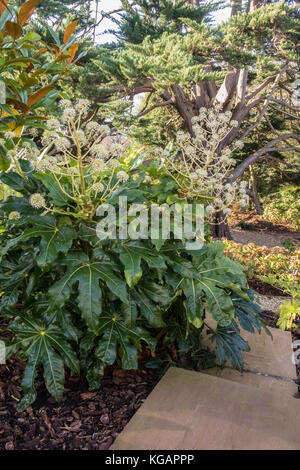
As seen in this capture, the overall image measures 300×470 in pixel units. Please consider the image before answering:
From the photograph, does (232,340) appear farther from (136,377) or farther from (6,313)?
(6,313)

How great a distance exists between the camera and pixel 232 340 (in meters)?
1.67

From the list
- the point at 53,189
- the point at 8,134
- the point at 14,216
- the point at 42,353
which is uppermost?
the point at 8,134

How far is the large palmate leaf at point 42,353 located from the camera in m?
1.27

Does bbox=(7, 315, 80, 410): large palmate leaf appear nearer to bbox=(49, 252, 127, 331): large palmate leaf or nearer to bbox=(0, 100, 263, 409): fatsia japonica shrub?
bbox=(0, 100, 263, 409): fatsia japonica shrub

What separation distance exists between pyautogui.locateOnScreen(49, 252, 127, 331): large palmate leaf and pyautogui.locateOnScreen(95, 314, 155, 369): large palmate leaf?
20 cm

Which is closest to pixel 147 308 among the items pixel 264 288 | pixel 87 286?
pixel 87 286

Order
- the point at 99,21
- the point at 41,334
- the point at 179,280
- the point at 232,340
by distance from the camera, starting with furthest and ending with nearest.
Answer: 1. the point at 99,21
2. the point at 232,340
3. the point at 179,280
4. the point at 41,334

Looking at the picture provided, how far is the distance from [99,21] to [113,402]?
784 centimetres

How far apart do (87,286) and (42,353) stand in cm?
37

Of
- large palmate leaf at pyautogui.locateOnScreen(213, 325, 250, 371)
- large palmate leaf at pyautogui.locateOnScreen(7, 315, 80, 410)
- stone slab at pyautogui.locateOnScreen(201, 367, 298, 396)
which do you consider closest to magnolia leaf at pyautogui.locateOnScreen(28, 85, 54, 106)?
large palmate leaf at pyautogui.locateOnScreen(7, 315, 80, 410)

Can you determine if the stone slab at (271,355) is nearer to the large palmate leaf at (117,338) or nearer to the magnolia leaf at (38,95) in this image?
the large palmate leaf at (117,338)

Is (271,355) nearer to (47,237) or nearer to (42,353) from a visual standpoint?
(42,353)

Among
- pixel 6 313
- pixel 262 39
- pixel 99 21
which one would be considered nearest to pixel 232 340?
pixel 6 313

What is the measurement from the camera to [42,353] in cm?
132
